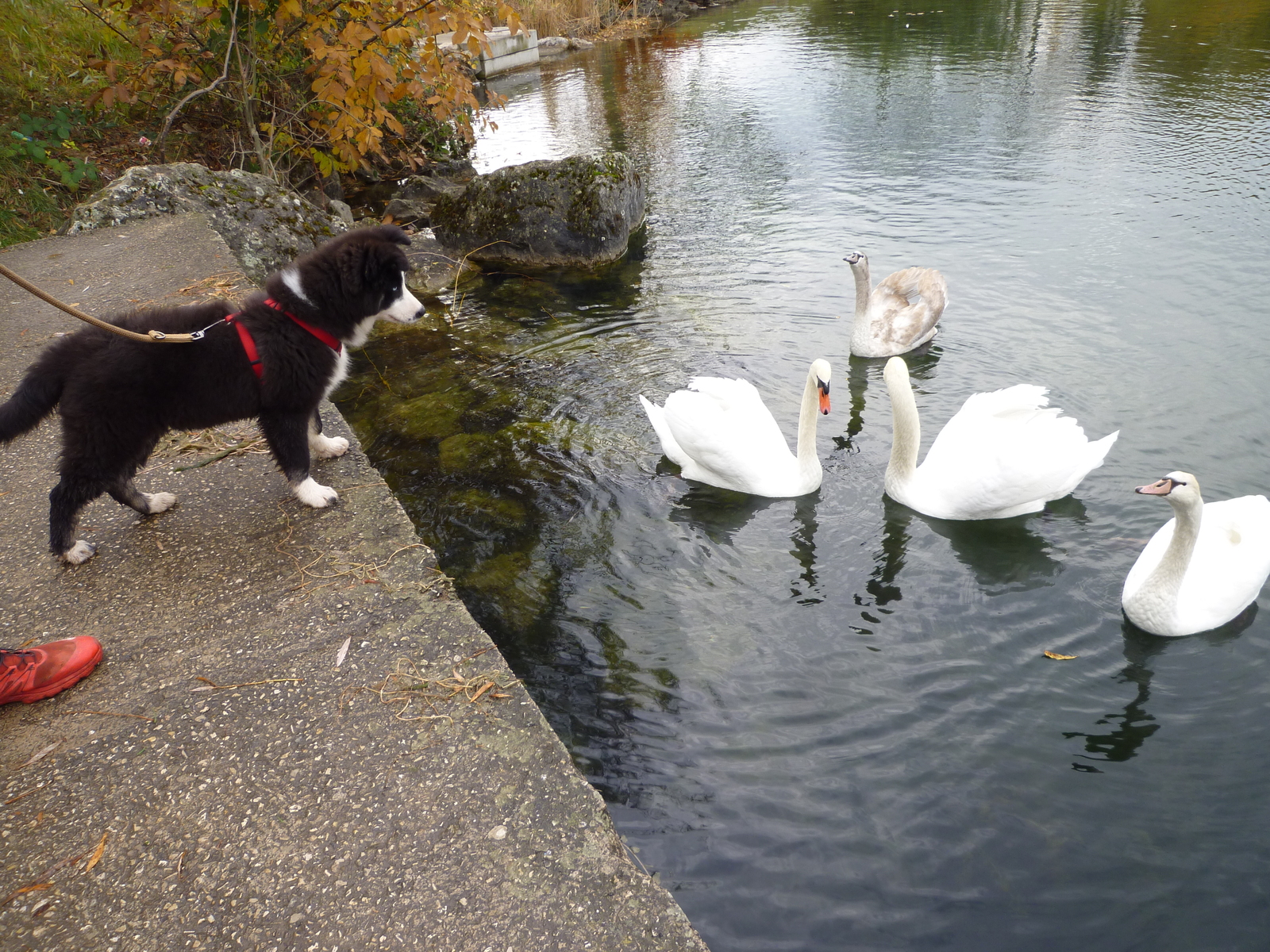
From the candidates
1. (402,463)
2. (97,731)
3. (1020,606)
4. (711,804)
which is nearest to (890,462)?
(1020,606)

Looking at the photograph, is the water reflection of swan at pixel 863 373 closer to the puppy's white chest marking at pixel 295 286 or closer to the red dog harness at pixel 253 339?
the red dog harness at pixel 253 339

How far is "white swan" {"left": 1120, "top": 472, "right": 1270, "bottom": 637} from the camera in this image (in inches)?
141

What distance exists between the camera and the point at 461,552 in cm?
444

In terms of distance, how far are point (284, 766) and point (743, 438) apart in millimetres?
3367

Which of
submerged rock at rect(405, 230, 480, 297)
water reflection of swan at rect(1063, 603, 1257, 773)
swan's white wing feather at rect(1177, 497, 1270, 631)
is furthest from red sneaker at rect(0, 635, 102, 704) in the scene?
submerged rock at rect(405, 230, 480, 297)

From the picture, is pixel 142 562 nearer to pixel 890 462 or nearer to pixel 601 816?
pixel 601 816

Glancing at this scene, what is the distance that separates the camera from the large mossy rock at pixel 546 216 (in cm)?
897

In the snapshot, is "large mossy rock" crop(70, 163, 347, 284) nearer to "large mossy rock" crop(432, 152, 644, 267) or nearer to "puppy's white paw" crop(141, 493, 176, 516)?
"large mossy rock" crop(432, 152, 644, 267)

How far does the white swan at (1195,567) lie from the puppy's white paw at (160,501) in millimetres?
4565

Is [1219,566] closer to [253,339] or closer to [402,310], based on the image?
[402,310]

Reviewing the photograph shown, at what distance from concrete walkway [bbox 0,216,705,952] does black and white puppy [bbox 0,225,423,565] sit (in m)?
0.34

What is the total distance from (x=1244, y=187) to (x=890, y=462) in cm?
767

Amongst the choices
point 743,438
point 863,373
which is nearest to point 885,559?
point 743,438

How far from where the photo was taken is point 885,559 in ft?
14.8
